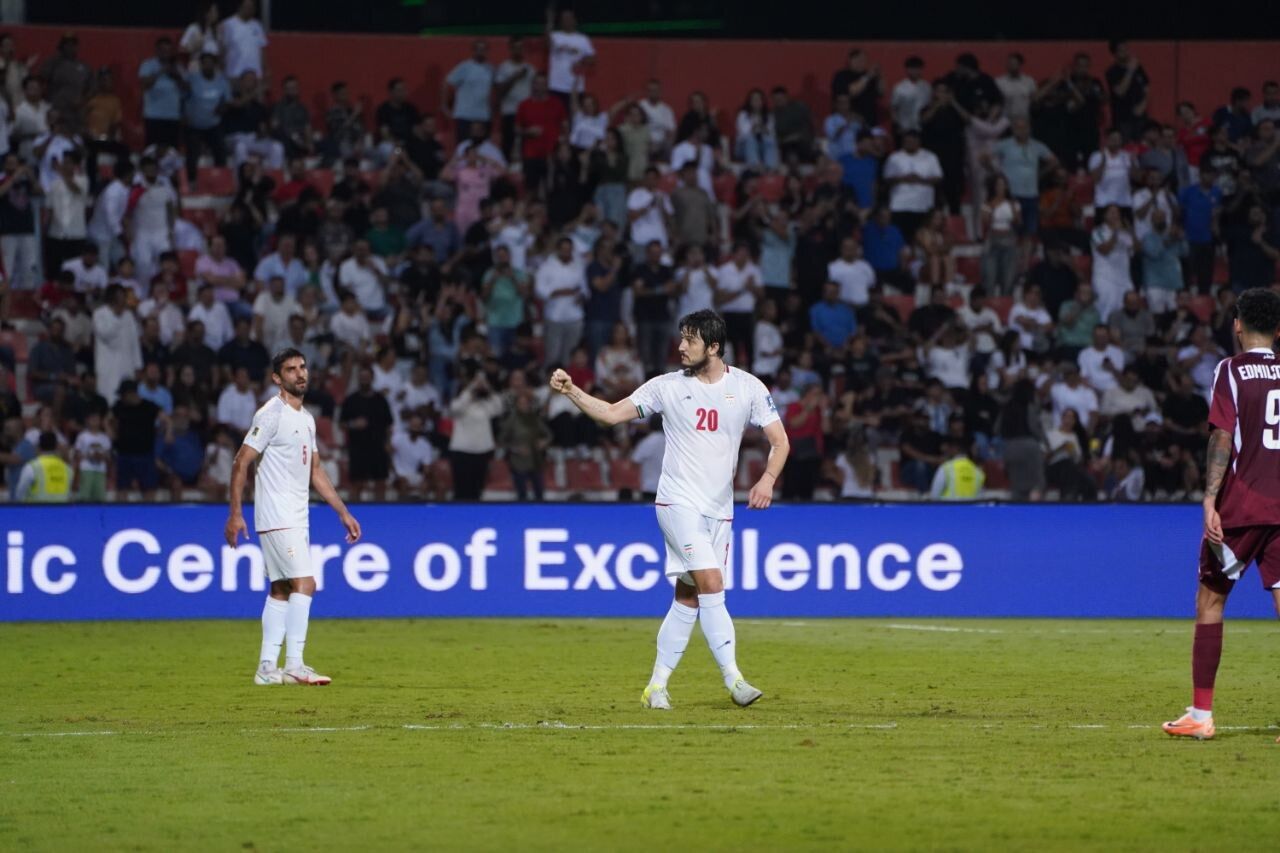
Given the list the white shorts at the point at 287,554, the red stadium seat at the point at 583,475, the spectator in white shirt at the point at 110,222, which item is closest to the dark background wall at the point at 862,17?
the spectator in white shirt at the point at 110,222

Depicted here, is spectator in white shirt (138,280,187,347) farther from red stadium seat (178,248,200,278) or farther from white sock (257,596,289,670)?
white sock (257,596,289,670)

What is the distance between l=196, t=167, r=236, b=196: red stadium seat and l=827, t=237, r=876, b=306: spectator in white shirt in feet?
28.3

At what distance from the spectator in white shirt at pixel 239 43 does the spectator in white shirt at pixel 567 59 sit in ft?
13.9

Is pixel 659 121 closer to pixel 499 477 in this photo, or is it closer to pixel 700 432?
pixel 499 477

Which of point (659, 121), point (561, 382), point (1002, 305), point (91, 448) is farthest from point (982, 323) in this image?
point (561, 382)

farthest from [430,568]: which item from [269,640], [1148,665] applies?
[1148,665]

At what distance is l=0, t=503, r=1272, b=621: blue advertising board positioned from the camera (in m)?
19.2

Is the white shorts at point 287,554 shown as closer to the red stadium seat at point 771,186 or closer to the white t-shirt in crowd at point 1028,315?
the white t-shirt in crowd at point 1028,315

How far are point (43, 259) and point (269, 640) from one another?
43.0 feet

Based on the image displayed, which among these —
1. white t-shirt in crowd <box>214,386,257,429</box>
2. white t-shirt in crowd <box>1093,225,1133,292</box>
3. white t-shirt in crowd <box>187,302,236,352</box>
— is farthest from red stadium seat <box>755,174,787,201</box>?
white t-shirt in crowd <box>214,386,257,429</box>

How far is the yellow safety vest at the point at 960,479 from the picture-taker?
21.4 meters

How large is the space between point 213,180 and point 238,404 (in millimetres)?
5295

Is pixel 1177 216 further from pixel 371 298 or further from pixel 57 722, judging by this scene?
pixel 57 722

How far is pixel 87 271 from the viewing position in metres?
23.8
